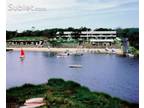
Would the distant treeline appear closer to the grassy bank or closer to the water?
the water

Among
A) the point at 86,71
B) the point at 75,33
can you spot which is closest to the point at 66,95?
the point at 86,71

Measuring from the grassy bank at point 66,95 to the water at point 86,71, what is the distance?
0.10 feet

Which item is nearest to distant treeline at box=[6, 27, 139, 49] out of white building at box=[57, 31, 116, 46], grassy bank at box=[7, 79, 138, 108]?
white building at box=[57, 31, 116, 46]

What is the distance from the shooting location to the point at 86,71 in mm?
2418

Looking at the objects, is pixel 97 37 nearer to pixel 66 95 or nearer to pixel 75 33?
pixel 75 33

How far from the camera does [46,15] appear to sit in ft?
7.97

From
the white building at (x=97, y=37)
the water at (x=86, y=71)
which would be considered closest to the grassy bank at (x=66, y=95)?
the water at (x=86, y=71)

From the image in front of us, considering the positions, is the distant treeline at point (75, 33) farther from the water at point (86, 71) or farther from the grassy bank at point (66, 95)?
the grassy bank at point (66, 95)

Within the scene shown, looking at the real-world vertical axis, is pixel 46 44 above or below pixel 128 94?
above

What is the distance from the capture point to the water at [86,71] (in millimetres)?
2357
